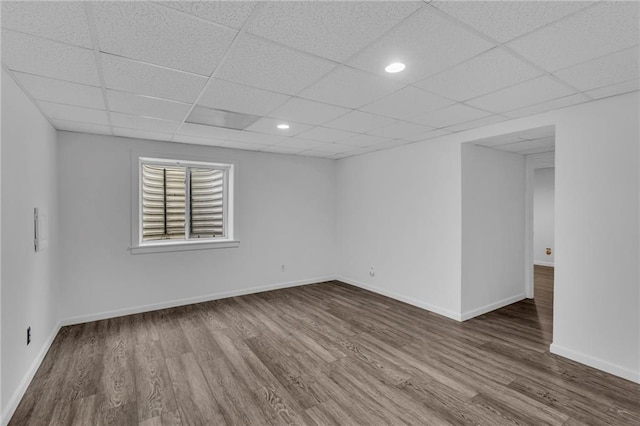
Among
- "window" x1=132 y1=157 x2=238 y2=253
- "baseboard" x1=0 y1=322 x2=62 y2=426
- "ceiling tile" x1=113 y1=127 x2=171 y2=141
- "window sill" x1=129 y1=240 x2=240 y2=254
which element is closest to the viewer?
"baseboard" x1=0 y1=322 x2=62 y2=426

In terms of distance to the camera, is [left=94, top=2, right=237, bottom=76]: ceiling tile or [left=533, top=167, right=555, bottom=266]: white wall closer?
[left=94, top=2, right=237, bottom=76]: ceiling tile

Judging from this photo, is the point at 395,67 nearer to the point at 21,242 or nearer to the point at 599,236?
the point at 599,236

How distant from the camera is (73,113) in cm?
304

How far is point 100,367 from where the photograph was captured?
2.81m

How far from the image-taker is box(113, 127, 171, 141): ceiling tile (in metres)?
3.76

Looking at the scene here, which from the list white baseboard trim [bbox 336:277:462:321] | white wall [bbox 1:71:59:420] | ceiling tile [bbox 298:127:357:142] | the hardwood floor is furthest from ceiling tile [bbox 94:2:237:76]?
white baseboard trim [bbox 336:277:462:321]

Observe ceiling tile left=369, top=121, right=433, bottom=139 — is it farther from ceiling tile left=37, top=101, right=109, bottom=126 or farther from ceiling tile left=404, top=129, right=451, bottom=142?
ceiling tile left=37, top=101, right=109, bottom=126

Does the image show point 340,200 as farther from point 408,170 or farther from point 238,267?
point 238,267

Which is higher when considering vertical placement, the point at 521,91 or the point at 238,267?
the point at 521,91

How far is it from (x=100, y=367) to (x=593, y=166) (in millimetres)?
4785

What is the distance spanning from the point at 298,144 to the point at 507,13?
3353mm

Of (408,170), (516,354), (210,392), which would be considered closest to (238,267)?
(210,392)

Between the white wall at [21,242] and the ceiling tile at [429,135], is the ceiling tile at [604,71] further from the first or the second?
the white wall at [21,242]

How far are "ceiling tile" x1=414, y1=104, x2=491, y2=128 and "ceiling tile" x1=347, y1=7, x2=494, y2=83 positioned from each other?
947mm
